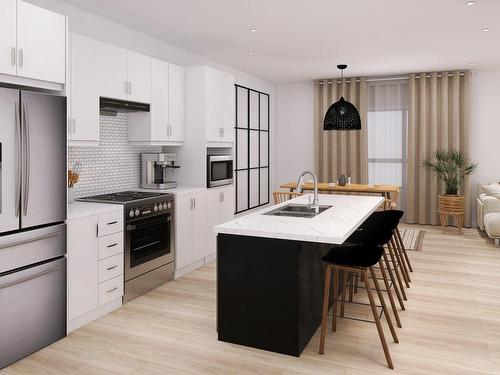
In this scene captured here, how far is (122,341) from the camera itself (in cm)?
317

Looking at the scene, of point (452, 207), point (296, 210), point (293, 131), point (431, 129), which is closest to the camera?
point (296, 210)

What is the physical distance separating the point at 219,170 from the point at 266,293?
2.76 metres

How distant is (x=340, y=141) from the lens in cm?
844

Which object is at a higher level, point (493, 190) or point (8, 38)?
point (8, 38)

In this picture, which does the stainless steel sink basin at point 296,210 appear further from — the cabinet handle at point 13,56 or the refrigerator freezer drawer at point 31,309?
the cabinet handle at point 13,56

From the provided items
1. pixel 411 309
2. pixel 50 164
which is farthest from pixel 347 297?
pixel 50 164

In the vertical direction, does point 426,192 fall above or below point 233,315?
above

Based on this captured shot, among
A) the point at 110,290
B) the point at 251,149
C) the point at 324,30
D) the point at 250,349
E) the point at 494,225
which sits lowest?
the point at 250,349

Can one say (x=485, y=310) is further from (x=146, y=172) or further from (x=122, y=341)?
(x=146, y=172)

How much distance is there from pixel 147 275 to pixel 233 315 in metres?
1.42

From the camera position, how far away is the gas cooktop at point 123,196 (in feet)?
13.1

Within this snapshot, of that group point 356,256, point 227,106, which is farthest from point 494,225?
point 356,256

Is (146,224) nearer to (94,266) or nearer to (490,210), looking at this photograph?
(94,266)

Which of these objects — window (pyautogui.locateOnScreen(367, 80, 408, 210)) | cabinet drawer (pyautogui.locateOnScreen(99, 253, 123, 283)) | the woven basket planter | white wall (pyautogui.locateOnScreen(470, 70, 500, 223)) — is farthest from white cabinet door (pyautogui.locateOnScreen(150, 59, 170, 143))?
white wall (pyautogui.locateOnScreen(470, 70, 500, 223))
